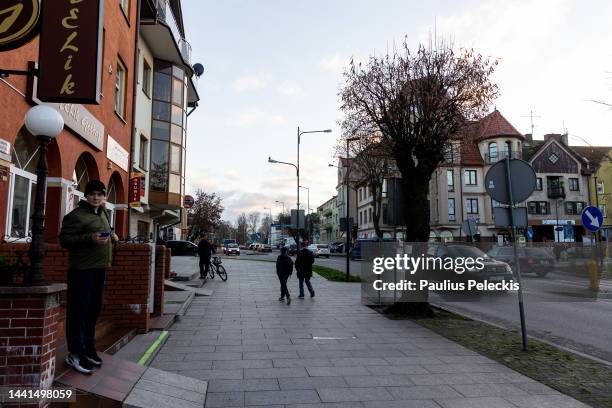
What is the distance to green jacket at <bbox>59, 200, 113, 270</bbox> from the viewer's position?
14.3 feet

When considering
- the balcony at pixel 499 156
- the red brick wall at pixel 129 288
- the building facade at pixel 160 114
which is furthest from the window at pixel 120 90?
the balcony at pixel 499 156

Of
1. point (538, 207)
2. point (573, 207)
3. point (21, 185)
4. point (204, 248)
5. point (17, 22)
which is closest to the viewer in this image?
point (17, 22)

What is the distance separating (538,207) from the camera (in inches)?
2063

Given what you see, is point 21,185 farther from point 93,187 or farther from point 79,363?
point 79,363

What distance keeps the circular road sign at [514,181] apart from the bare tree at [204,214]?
54.7 meters

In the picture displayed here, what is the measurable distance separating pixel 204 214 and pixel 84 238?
58944 millimetres

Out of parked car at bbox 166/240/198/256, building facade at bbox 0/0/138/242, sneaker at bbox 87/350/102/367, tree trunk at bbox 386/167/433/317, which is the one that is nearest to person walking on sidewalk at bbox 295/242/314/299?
tree trunk at bbox 386/167/433/317

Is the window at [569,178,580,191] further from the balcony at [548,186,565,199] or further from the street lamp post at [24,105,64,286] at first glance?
the street lamp post at [24,105,64,286]

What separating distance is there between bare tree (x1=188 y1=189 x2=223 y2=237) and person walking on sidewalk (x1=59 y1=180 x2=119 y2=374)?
186 feet

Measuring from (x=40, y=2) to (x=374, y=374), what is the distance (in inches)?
252

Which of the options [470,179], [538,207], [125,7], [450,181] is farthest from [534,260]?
[470,179]

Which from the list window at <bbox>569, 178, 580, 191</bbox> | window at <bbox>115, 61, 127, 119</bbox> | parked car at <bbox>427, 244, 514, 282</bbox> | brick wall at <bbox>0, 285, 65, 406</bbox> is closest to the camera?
brick wall at <bbox>0, 285, 65, 406</bbox>

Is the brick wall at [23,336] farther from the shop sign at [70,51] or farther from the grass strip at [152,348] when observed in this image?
the shop sign at [70,51]

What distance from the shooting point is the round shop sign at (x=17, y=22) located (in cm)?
531
